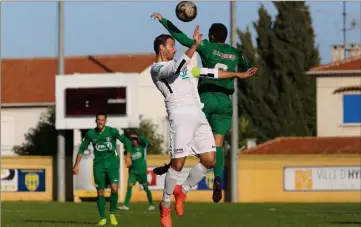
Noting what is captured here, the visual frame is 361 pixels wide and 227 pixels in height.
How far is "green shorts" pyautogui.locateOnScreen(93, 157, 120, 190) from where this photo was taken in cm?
2234

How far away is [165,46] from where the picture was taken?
→ 1388cm

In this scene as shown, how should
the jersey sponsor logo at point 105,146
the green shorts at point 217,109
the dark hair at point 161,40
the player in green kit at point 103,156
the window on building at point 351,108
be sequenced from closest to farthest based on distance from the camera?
the dark hair at point 161,40, the green shorts at point 217,109, the player in green kit at point 103,156, the jersey sponsor logo at point 105,146, the window on building at point 351,108

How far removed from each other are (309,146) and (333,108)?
6.93 meters

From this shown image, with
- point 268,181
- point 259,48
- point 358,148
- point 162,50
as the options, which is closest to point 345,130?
point 358,148

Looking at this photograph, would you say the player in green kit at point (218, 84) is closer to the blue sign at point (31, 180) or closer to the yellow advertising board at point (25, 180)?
the yellow advertising board at point (25, 180)

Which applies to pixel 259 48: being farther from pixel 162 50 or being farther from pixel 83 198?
pixel 162 50

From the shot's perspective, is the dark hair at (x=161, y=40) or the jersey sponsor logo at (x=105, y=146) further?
the jersey sponsor logo at (x=105, y=146)

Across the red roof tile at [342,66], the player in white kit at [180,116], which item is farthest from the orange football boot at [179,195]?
the red roof tile at [342,66]

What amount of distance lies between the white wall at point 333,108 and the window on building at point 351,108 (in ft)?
0.70

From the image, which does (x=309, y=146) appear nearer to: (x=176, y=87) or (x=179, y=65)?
(x=176, y=87)

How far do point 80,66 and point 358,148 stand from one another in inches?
1032

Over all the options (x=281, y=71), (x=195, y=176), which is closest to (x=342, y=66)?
(x=281, y=71)

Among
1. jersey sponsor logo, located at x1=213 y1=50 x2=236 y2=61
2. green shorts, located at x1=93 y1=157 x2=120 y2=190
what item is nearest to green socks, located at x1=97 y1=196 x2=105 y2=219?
green shorts, located at x1=93 y1=157 x2=120 y2=190

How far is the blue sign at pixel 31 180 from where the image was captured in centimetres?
4459
